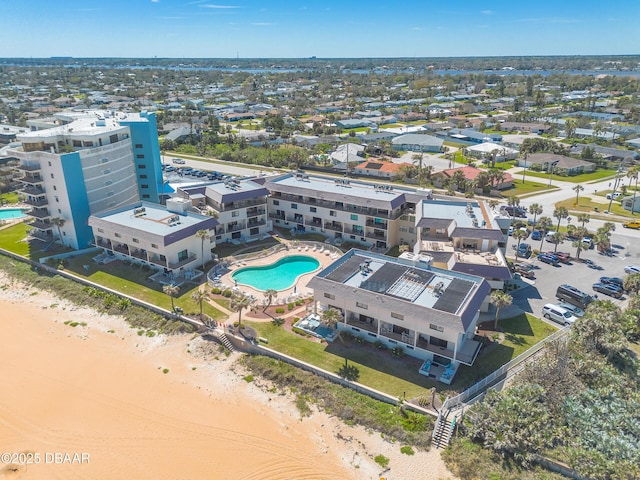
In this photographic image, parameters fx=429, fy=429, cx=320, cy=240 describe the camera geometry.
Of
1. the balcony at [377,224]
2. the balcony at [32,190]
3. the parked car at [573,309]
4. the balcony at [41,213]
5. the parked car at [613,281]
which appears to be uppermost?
the balcony at [32,190]

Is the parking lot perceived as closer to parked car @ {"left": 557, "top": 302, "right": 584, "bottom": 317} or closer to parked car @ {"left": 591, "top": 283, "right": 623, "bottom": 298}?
parked car @ {"left": 591, "top": 283, "right": 623, "bottom": 298}

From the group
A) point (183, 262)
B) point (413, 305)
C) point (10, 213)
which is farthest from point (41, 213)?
point (413, 305)

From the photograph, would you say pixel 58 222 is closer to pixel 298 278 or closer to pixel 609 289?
pixel 298 278

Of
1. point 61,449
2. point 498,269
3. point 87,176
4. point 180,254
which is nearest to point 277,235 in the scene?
point 180,254

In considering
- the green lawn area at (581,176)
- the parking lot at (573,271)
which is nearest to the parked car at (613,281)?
the parking lot at (573,271)

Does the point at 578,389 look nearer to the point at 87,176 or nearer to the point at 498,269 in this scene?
the point at 498,269

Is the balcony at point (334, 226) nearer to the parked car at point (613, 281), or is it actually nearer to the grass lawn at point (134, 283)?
the grass lawn at point (134, 283)
